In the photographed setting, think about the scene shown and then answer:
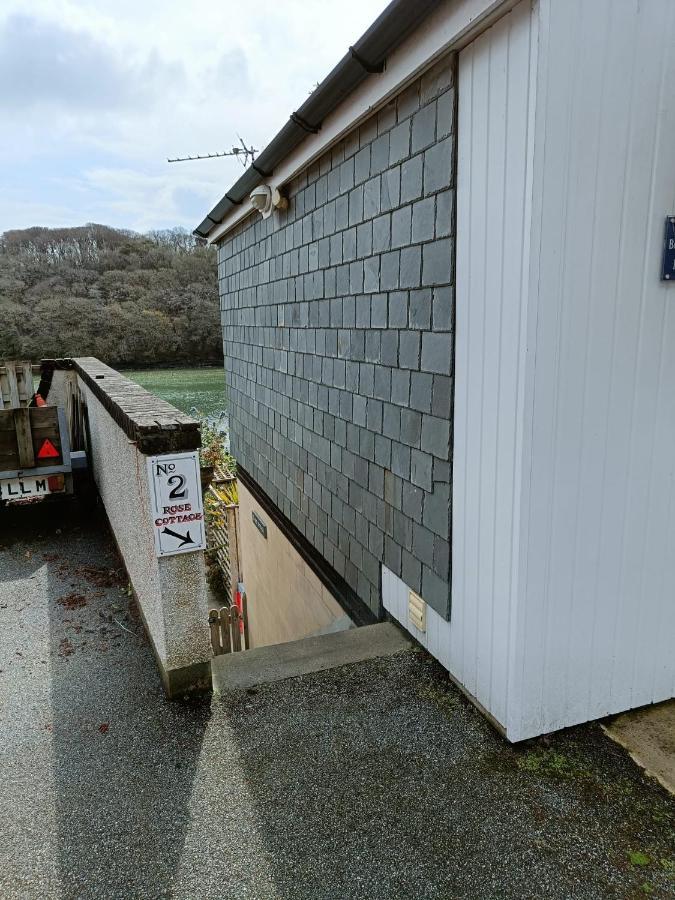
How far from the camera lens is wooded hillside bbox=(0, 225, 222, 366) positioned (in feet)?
76.0

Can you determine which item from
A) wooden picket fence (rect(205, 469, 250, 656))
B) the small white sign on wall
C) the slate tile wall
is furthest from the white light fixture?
wooden picket fence (rect(205, 469, 250, 656))

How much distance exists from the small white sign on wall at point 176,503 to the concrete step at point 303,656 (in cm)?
78

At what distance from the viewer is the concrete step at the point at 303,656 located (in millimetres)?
2990

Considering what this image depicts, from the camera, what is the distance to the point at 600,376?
2.31 m

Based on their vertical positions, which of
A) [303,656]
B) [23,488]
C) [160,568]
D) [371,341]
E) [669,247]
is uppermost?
[669,247]

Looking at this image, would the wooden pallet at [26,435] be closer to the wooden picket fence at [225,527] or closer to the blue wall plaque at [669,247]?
the wooden picket fence at [225,527]

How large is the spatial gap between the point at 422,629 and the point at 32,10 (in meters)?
5.10

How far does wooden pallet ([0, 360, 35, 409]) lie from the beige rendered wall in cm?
318

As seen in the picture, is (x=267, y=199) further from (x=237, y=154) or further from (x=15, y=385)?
(x=237, y=154)

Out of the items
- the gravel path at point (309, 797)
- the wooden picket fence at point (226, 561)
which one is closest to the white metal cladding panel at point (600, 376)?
the gravel path at point (309, 797)

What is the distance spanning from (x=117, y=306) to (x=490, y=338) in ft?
82.6

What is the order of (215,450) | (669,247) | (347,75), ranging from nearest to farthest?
(669,247) → (347,75) → (215,450)

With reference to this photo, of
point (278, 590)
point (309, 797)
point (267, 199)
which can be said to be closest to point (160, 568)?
point (309, 797)

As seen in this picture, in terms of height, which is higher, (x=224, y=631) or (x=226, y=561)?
(x=224, y=631)
